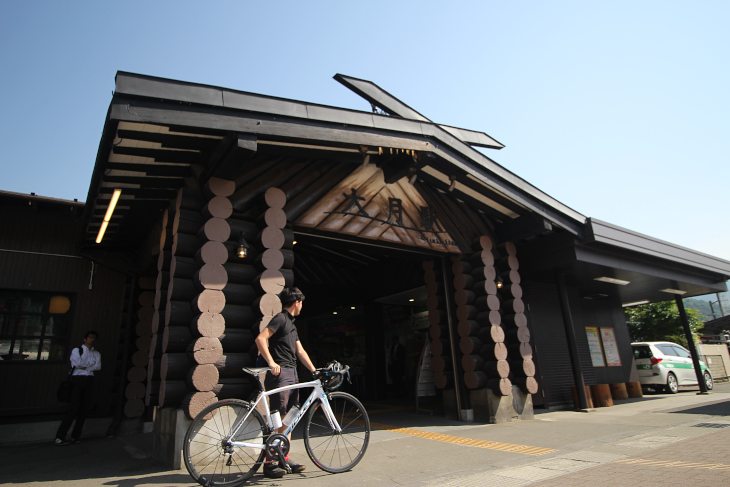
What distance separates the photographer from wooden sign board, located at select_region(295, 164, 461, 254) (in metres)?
6.43

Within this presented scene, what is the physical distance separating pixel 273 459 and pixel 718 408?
871 centimetres

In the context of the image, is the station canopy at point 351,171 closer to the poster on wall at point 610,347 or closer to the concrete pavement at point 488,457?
the poster on wall at point 610,347

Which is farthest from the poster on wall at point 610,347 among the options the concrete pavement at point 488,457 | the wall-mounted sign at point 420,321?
the wall-mounted sign at point 420,321

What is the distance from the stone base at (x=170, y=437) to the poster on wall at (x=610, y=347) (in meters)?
11.2

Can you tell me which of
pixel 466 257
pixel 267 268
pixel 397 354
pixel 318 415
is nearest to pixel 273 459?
pixel 318 415

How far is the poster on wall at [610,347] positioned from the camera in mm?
11750

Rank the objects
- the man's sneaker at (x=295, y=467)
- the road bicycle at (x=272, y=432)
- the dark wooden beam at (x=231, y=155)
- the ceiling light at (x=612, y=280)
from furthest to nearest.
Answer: the ceiling light at (x=612, y=280), the dark wooden beam at (x=231, y=155), the man's sneaker at (x=295, y=467), the road bicycle at (x=272, y=432)

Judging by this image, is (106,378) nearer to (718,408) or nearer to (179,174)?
(179,174)

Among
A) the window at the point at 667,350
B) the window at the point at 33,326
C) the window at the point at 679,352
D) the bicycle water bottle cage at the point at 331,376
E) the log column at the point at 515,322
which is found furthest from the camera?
the window at the point at 679,352

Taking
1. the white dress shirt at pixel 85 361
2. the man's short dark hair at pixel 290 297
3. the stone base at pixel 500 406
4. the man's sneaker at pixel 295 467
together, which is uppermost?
the man's short dark hair at pixel 290 297

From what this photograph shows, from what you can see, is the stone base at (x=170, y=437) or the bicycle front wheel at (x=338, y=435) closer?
the bicycle front wheel at (x=338, y=435)

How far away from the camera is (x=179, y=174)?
5.76 metres

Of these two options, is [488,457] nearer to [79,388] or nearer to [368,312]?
[79,388]

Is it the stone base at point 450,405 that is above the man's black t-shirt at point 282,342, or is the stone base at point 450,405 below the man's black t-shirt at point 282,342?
below
